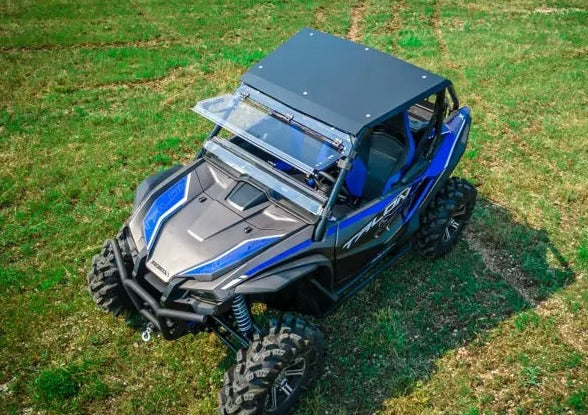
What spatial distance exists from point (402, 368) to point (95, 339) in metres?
3.29

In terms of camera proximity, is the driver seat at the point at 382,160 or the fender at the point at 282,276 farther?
the driver seat at the point at 382,160

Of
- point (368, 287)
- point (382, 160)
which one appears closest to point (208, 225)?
point (382, 160)

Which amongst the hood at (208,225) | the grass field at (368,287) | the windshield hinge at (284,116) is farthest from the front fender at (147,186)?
the grass field at (368,287)

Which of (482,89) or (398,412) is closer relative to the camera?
(398,412)

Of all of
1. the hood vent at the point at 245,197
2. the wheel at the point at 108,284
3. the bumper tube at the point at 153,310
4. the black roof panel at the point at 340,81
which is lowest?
the wheel at the point at 108,284

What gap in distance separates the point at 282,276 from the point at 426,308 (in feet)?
7.65

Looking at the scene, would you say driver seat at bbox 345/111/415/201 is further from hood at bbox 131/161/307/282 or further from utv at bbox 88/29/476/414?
hood at bbox 131/161/307/282

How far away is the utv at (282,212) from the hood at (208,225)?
0.04 feet

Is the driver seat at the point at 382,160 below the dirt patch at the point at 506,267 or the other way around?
the other way around

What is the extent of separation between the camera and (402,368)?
19.0 ft

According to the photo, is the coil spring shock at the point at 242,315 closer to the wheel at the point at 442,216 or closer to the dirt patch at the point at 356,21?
the wheel at the point at 442,216

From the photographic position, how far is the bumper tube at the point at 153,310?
4.71 m

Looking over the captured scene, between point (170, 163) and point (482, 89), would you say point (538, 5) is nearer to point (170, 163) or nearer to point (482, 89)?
point (482, 89)

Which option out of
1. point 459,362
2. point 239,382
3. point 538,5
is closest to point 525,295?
point 459,362
